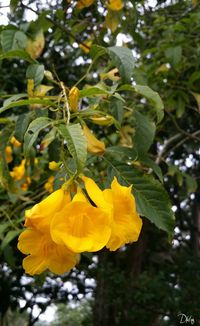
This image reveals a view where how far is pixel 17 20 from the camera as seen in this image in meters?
3.79

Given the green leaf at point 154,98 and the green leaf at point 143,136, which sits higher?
the green leaf at point 154,98

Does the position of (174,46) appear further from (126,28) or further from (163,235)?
(163,235)

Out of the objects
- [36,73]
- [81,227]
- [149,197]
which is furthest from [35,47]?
[81,227]

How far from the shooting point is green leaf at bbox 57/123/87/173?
0.87m

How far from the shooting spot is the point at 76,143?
2.92ft

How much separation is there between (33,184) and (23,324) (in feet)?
24.9

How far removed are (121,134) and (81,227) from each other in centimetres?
134

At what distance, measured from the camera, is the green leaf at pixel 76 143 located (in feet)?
2.85

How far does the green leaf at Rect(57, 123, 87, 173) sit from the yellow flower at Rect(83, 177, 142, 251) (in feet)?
0.28

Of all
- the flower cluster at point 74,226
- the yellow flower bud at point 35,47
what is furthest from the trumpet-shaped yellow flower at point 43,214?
the yellow flower bud at point 35,47

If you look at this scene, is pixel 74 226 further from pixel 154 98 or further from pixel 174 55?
pixel 174 55

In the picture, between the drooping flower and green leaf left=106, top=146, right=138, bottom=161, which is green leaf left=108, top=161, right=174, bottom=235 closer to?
green leaf left=106, top=146, right=138, bottom=161

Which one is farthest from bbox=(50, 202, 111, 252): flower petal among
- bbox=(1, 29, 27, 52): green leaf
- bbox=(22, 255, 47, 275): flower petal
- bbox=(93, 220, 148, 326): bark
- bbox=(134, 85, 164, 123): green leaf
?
bbox=(93, 220, 148, 326): bark

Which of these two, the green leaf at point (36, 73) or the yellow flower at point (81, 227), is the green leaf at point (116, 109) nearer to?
the green leaf at point (36, 73)
